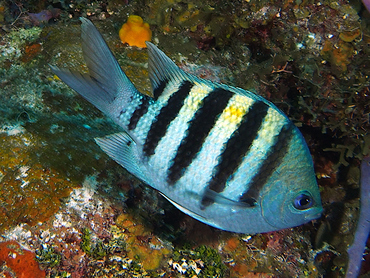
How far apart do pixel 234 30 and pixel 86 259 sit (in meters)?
3.87

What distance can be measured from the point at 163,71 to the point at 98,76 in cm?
48

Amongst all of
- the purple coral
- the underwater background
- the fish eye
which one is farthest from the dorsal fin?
the purple coral

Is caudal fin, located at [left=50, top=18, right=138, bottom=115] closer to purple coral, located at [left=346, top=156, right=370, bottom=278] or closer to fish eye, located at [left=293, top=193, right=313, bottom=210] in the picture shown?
fish eye, located at [left=293, top=193, right=313, bottom=210]

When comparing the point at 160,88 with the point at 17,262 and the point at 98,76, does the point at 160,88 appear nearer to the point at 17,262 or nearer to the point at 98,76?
the point at 98,76

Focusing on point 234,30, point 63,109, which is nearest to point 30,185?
point 63,109

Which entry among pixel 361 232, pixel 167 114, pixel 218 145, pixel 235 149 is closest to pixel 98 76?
pixel 167 114

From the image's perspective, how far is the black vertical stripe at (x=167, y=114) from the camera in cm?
198

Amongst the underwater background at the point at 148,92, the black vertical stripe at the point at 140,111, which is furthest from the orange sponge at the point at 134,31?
the black vertical stripe at the point at 140,111

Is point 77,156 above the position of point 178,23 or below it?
below

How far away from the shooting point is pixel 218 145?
192cm

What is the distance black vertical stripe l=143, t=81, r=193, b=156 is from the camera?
6.50 ft

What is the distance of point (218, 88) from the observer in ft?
6.63

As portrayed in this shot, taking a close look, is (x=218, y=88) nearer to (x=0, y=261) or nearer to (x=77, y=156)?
(x=77, y=156)

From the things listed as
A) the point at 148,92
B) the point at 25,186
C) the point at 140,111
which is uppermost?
the point at 140,111
